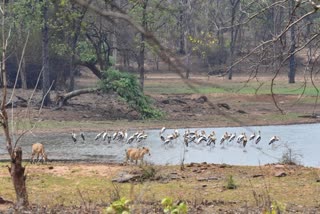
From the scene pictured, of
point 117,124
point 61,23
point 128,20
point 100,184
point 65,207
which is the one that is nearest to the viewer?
point 128,20

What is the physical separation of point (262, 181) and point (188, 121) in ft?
55.9

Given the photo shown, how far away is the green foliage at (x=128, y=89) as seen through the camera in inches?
1187

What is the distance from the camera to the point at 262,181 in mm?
14312

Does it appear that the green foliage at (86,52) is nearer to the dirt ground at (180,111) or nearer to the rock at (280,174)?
the dirt ground at (180,111)

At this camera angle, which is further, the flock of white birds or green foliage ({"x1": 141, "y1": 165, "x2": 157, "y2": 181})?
the flock of white birds

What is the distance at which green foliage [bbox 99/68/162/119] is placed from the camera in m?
30.1

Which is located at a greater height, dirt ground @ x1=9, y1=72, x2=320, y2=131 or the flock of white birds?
the flock of white birds

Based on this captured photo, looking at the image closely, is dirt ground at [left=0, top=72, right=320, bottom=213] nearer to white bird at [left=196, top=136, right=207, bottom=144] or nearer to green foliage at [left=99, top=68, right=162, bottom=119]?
green foliage at [left=99, top=68, right=162, bottom=119]

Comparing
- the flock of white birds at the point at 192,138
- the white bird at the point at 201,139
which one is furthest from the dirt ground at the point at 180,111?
the white bird at the point at 201,139

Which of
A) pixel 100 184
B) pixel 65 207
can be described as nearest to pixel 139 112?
pixel 100 184

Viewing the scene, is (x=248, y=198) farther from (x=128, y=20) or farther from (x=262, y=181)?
(x=128, y=20)

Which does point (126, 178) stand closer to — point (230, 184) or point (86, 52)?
point (230, 184)

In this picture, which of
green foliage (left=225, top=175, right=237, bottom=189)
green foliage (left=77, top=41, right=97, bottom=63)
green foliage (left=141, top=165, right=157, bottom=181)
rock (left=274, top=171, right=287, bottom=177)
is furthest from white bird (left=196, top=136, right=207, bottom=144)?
green foliage (left=77, top=41, right=97, bottom=63)

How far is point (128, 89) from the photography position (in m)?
30.2
